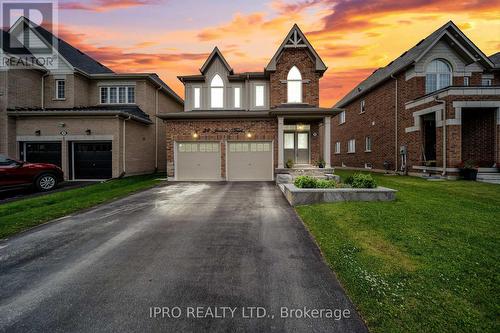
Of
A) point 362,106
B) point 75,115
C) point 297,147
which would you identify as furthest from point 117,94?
point 362,106

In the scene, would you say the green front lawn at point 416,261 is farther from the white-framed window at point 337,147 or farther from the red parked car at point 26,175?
the white-framed window at point 337,147

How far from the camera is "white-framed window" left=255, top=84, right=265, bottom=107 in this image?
16500 mm

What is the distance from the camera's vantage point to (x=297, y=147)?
625 inches

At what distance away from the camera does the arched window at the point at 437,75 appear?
1655 centimetres

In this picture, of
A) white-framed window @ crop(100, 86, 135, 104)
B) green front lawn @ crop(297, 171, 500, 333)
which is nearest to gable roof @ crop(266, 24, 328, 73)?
green front lawn @ crop(297, 171, 500, 333)

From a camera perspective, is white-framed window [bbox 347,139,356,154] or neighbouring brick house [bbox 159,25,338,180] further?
white-framed window [bbox 347,139,356,154]

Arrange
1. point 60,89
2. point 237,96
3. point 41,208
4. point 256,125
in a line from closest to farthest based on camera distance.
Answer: point 41,208 < point 256,125 < point 237,96 < point 60,89

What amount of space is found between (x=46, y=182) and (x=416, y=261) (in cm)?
1434

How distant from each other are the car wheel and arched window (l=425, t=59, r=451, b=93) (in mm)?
23020

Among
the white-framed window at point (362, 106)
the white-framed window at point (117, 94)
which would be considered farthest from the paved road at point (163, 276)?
the white-framed window at point (362, 106)

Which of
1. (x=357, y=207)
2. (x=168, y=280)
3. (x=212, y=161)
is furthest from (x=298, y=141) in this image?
(x=168, y=280)

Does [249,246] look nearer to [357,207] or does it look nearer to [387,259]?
[387,259]

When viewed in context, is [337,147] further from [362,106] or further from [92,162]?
[92,162]

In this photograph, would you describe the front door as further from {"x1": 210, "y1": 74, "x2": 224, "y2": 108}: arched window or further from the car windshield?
the car windshield
